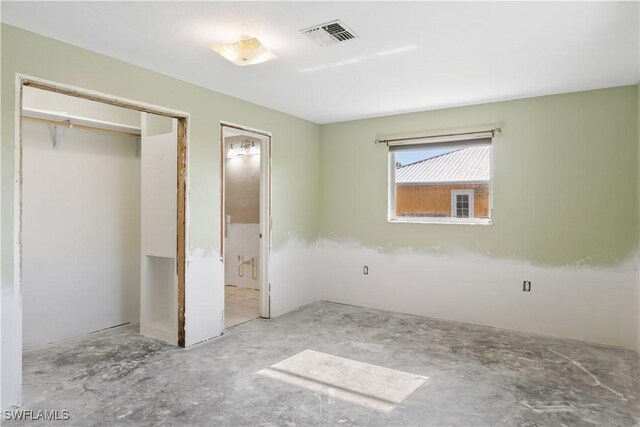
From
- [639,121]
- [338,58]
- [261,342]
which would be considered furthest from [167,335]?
[639,121]

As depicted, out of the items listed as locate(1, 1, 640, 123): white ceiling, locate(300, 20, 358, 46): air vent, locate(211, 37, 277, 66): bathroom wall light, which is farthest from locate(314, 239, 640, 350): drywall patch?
locate(211, 37, 277, 66): bathroom wall light

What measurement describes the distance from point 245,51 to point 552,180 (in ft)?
10.6

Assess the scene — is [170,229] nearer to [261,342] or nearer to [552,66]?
[261,342]

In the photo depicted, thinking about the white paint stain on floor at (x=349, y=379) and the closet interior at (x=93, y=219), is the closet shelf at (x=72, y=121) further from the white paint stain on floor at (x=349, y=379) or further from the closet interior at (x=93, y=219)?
the white paint stain on floor at (x=349, y=379)

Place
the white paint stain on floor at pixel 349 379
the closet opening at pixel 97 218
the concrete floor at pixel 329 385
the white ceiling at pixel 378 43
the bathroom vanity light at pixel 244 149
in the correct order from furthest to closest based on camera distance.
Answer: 1. the bathroom vanity light at pixel 244 149
2. the closet opening at pixel 97 218
3. the white paint stain on floor at pixel 349 379
4. the concrete floor at pixel 329 385
5. the white ceiling at pixel 378 43

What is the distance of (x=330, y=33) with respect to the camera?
256 centimetres

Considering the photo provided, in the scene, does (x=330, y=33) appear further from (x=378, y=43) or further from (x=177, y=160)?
(x=177, y=160)

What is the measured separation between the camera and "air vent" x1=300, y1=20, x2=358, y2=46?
247cm

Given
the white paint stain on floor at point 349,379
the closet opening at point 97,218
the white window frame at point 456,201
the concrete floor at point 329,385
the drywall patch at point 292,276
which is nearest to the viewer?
the concrete floor at point 329,385

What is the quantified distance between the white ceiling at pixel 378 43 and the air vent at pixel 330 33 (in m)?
0.06

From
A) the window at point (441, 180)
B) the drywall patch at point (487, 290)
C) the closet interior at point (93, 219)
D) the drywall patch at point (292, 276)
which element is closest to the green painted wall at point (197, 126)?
the drywall patch at point (292, 276)

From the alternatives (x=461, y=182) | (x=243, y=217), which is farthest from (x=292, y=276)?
(x=461, y=182)

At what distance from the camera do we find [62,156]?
3.87 m

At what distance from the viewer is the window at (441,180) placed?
4.44 metres
